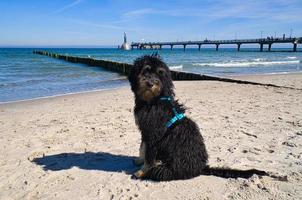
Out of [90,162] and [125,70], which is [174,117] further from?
[125,70]

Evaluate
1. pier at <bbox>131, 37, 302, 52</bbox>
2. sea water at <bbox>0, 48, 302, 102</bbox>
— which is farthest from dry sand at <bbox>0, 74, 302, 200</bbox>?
pier at <bbox>131, 37, 302, 52</bbox>

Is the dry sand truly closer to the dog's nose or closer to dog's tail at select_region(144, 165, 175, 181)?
dog's tail at select_region(144, 165, 175, 181)

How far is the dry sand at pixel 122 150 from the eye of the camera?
3688mm

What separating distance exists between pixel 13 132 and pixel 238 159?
4404mm

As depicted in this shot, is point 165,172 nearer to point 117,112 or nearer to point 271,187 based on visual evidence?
point 271,187

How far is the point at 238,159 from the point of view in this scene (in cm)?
460

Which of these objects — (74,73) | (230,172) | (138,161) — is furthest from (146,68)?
(74,73)

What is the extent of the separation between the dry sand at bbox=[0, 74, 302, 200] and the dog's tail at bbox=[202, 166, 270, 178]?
0.08 meters

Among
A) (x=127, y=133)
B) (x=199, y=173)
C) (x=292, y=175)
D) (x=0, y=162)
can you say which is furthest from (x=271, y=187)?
(x=0, y=162)

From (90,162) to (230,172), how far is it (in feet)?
6.38

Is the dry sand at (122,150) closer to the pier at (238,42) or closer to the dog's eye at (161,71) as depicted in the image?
the dog's eye at (161,71)

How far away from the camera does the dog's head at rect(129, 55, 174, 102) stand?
11.8 ft

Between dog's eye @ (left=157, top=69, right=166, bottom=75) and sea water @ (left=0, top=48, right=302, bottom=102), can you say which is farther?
sea water @ (left=0, top=48, right=302, bottom=102)

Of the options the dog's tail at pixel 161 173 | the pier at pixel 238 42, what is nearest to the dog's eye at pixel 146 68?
the dog's tail at pixel 161 173
